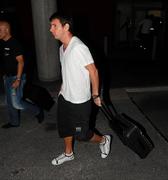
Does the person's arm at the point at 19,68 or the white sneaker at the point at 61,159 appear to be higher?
the person's arm at the point at 19,68

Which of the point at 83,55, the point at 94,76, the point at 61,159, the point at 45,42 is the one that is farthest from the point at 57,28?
the point at 45,42

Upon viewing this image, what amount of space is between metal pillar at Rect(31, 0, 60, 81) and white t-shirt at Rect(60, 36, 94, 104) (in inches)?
164

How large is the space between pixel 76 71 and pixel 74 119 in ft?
2.20

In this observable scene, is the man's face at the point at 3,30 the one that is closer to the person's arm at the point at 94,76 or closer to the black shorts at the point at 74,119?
the black shorts at the point at 74,119

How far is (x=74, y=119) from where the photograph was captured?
353 cm

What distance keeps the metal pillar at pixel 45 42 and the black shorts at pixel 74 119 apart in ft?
13.8

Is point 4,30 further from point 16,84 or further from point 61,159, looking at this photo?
point 61,159

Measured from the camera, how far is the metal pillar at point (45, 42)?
287 inches

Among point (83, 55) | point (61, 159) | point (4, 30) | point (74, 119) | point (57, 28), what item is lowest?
point (61, 159)

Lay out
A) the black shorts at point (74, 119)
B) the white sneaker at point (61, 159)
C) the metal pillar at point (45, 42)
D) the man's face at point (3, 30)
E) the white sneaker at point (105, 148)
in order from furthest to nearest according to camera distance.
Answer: the metal pillar at point (45, 42), the man's face at point (3, 30), the white sneaker at point (105, 148), the white sneaker at point (61, 159), the black shorts at point (74, 119)

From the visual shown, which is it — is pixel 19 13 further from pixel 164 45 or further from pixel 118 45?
pixel 164 45

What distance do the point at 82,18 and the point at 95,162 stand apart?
942 centimetres

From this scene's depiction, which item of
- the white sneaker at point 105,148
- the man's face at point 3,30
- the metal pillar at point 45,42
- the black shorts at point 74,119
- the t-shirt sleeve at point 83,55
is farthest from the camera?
the metal pillar at point 45,42

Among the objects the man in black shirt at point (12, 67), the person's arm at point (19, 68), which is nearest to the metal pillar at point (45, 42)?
the man in black shirt at point (12, 67)
